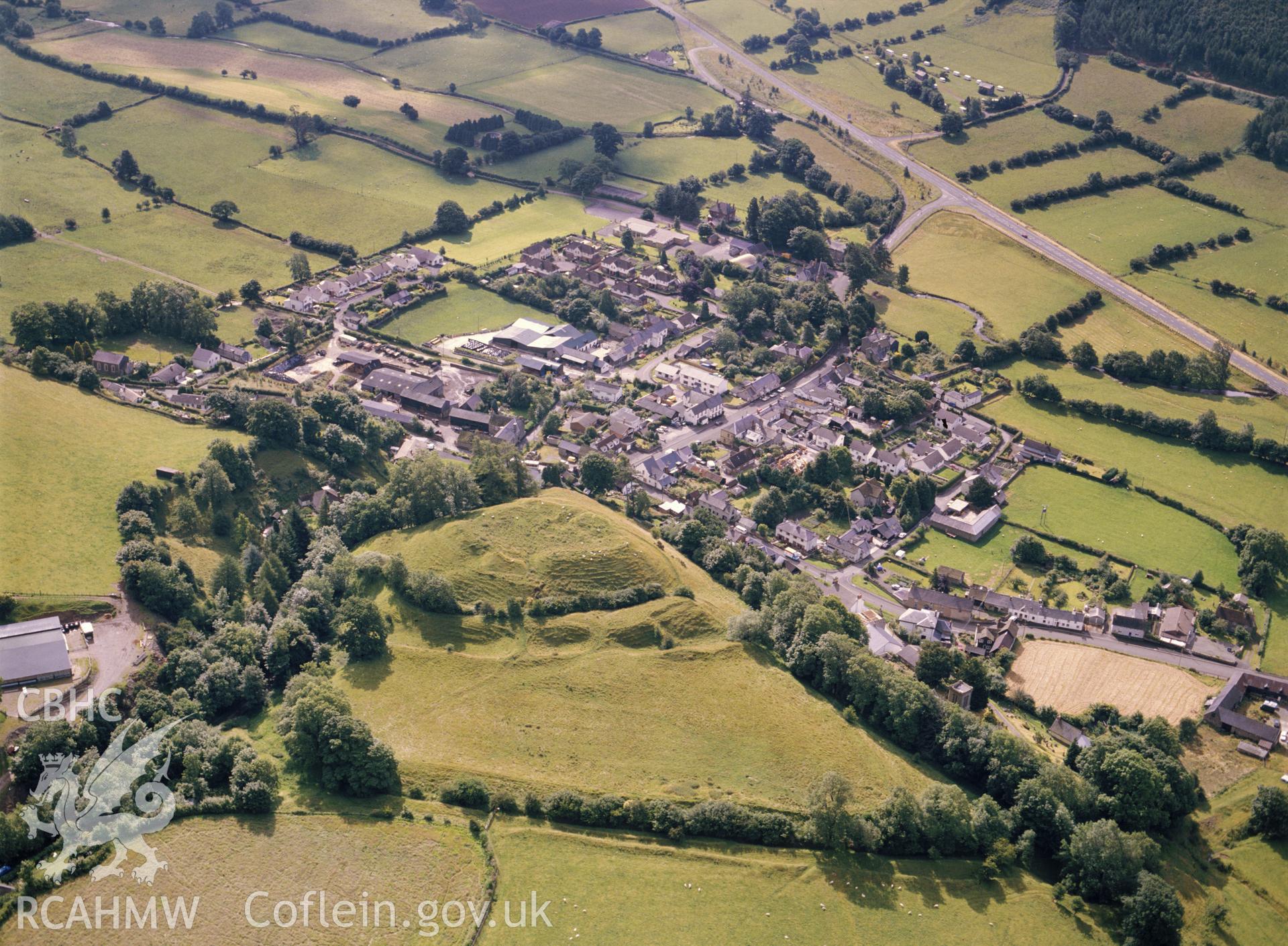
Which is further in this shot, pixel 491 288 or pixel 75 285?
pixel 491 288

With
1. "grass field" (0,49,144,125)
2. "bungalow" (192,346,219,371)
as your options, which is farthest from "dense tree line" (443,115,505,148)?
"bungalow" (192,346,219,371)

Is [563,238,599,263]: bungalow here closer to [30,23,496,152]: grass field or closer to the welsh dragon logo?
[30,23,496,152]: grass field

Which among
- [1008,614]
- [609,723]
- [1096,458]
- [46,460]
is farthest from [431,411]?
[1096,458]

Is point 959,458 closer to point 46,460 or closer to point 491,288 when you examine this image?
point 491,288

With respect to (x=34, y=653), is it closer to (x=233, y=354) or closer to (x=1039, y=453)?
(x=233, y=354)

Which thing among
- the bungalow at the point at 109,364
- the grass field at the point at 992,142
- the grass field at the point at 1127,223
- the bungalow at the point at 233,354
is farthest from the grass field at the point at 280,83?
the grass field at the point at 1127,223

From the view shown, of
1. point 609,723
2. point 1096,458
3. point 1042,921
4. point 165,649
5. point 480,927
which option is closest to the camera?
point 480,927

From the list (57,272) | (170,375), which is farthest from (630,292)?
(57,272)
